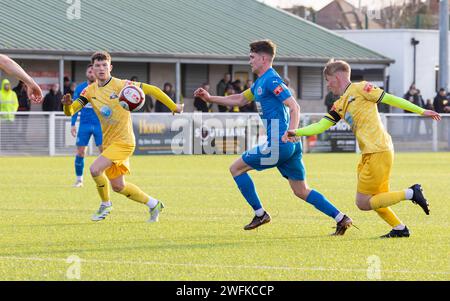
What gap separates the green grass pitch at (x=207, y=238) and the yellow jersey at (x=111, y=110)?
3.33ft

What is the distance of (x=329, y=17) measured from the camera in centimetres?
8481

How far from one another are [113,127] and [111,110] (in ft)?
0.75

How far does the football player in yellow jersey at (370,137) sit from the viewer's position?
11.8 meters

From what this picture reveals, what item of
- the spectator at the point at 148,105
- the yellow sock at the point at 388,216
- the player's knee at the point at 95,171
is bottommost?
the yellow sock at the point at 388,216

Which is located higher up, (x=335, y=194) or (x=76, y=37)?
(x=76, y=37)

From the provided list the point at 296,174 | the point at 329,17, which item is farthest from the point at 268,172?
the point at 329,17

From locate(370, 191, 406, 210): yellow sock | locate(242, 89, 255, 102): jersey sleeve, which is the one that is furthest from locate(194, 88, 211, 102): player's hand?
locate(370, 191, 406, 210): yellow sock

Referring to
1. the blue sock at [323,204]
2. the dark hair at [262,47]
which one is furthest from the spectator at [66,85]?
the blue sock at [323,204]

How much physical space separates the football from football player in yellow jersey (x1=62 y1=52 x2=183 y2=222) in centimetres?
24

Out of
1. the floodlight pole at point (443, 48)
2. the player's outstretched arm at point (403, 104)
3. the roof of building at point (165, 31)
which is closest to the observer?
the player's outstretched arm at point (403, 104)

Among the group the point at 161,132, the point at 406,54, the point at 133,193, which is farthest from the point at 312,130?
the point at 406,54

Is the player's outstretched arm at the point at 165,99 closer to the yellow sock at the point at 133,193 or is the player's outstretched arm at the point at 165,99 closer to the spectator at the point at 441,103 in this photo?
the yellow sock at the point at 133,193

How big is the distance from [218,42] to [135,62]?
3.13 meters

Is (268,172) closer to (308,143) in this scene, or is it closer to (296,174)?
(308,143)
